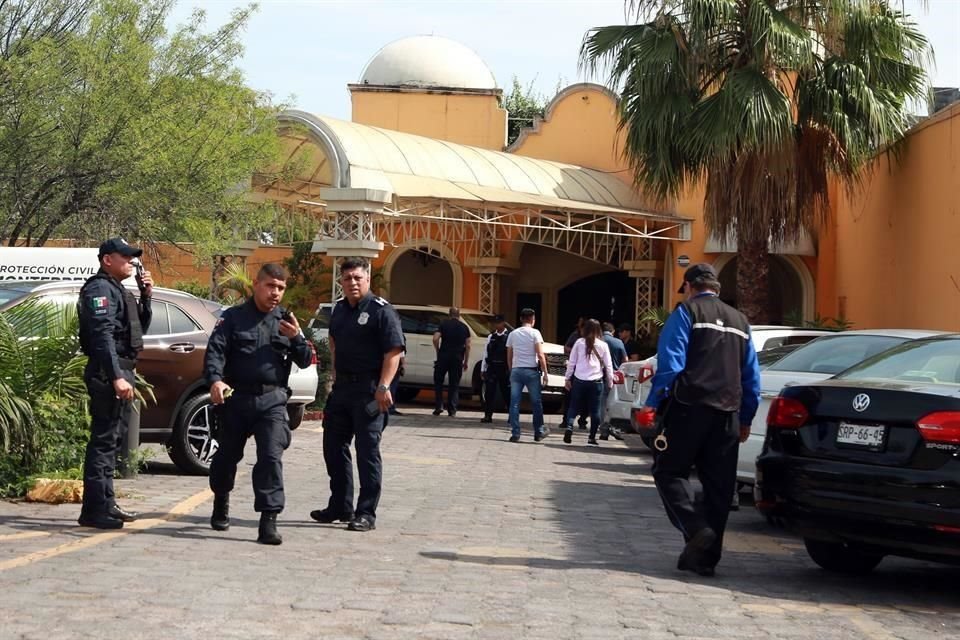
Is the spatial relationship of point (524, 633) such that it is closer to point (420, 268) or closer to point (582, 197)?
point (582, 197)

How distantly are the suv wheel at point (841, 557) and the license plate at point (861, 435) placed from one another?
84cm

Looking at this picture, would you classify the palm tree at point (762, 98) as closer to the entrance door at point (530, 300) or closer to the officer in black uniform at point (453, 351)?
the officer in black uniform at point (453, 351)

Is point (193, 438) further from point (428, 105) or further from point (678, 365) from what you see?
point (428, 105)

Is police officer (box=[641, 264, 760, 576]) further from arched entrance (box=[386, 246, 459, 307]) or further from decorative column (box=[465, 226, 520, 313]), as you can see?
arched entrance (box=[386, 246, 459, 307])

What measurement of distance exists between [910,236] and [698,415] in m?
13.9

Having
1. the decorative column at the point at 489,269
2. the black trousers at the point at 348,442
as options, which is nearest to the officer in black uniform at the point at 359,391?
the black trousers at the point at 348,442

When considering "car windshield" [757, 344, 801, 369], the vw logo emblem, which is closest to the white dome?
"car windshield" [757, 344, 801, 369]

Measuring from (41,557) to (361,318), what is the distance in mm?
2619

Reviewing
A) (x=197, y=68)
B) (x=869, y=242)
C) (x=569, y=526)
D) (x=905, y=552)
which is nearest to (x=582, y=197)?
(x=869, y=242)

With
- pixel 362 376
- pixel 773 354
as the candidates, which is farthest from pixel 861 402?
pixel 773 354

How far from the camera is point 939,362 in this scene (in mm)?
8406

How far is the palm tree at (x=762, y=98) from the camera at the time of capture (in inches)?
811

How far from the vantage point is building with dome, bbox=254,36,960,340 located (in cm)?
2175

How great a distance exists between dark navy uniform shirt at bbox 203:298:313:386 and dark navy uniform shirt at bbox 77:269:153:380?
0.60m
